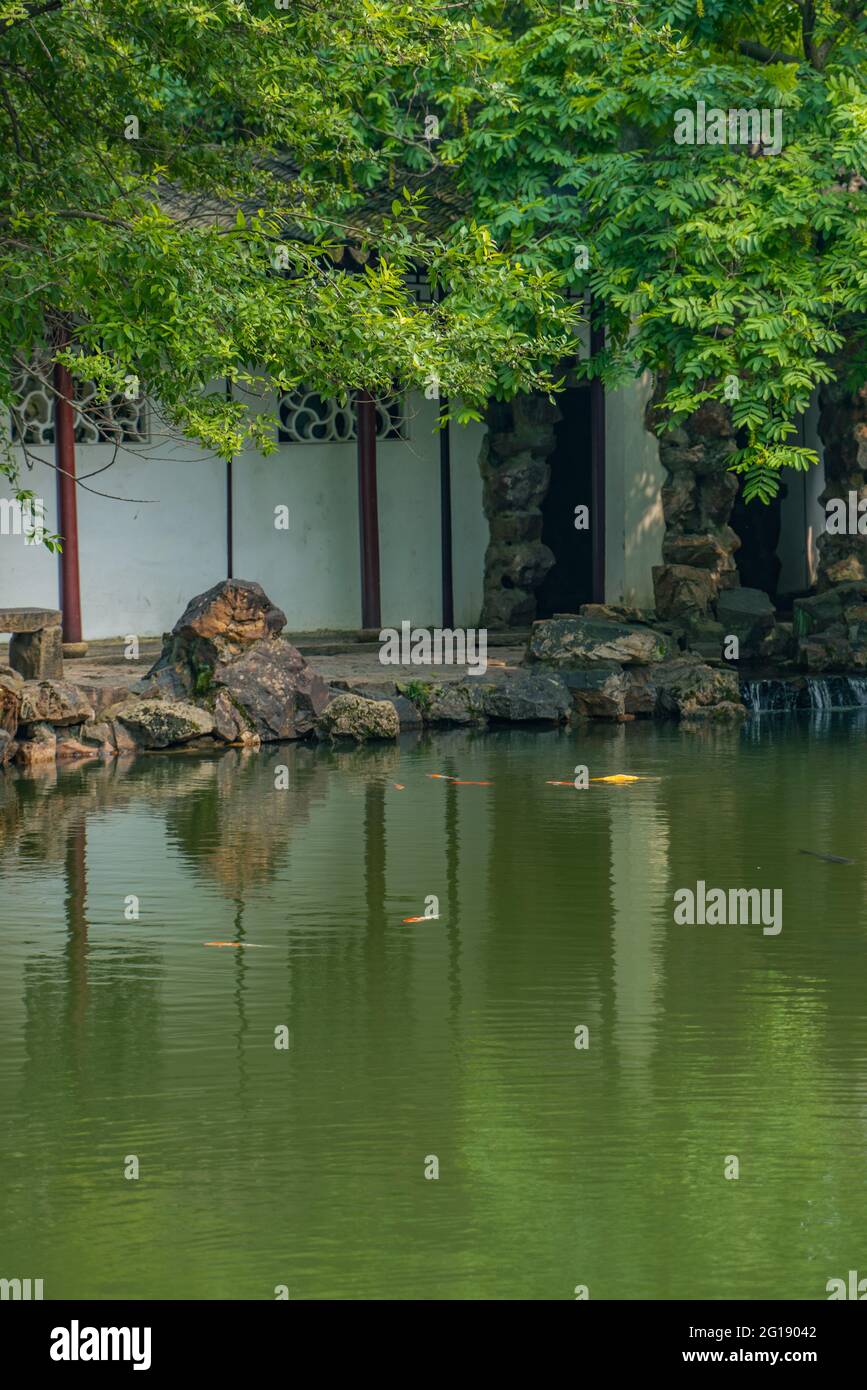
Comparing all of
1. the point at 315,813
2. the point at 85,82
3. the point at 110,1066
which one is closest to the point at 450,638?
the point at 315,813

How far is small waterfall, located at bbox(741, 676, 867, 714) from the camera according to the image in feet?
61.0

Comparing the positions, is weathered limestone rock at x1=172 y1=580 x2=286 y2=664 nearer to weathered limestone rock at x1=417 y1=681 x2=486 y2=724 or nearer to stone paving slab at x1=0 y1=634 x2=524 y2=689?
stone paving slab at x1=0 y1=634 x2=524 y2=689

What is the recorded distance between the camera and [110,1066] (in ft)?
25.2

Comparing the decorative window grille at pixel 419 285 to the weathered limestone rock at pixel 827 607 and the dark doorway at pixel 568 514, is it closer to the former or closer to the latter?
the dark doorway at pixel 568 514

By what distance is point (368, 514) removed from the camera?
829 inches

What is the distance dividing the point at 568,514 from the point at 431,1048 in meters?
15.7

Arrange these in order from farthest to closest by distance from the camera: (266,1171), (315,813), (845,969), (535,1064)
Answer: (315,813) → (845,969) → (535,1064) → (266,1171)

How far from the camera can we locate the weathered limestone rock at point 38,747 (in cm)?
1584

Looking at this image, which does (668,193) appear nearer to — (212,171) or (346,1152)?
(212,171)

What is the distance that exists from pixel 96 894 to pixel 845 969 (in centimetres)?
402

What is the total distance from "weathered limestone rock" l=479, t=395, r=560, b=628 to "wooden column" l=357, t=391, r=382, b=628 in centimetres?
160

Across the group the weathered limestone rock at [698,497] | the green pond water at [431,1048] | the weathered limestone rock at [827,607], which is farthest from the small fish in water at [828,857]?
the weathered limestone rock at [698,497]

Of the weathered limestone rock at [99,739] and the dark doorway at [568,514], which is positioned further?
the dark doorway at [568,514]

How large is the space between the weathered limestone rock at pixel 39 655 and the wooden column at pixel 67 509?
1.93 m
